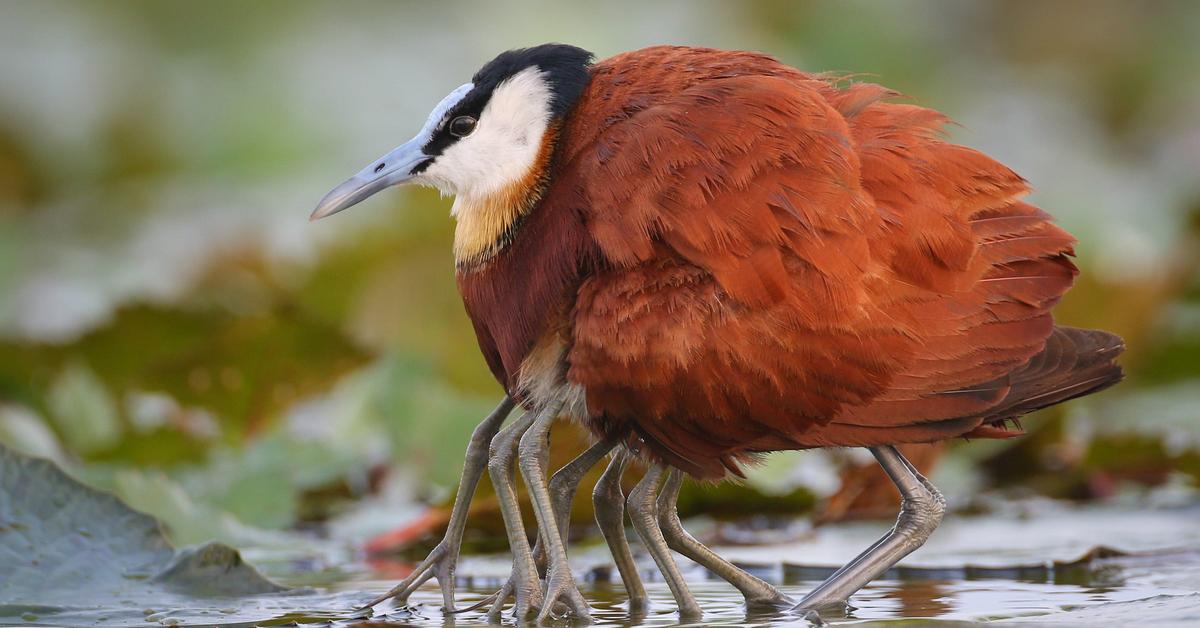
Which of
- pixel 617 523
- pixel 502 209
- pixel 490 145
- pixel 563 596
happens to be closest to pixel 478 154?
pixel 490 145

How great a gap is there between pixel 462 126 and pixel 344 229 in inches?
119

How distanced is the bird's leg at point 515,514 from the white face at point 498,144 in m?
0.51

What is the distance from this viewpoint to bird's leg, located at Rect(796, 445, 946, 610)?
11.7 feet

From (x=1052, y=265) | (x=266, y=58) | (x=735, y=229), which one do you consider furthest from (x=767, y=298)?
(x=266, y=58)

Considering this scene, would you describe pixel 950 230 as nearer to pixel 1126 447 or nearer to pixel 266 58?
pixel 1126 447

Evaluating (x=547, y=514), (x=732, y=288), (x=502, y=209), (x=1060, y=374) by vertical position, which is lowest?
(x=547, y=514)

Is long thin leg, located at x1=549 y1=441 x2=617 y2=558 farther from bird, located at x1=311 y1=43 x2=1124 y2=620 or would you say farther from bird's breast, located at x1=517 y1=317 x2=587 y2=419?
bird's breast, located at x1=517 y1=317 x2=587 y2=419

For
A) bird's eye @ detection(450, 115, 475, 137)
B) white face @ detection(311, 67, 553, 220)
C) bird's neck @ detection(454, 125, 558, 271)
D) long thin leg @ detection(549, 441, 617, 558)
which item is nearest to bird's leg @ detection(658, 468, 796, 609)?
long thin leg @ detection(549, 441, 617, 558)

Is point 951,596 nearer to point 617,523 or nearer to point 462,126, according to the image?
point 617,523

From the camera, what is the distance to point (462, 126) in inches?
150

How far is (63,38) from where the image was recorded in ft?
34.8

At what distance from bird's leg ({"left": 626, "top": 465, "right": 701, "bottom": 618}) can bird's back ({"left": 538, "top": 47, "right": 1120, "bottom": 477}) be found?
0.23 m

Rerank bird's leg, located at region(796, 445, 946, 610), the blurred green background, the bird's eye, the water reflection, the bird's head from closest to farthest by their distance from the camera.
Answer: the water reflection, bird's leg, located at region(796, 445, 946, 610), the bird's head, the bird's eye, the blurred green background

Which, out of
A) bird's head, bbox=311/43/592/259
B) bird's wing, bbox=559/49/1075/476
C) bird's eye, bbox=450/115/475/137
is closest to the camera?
bird's wing, bbox=559/49/1075/476
